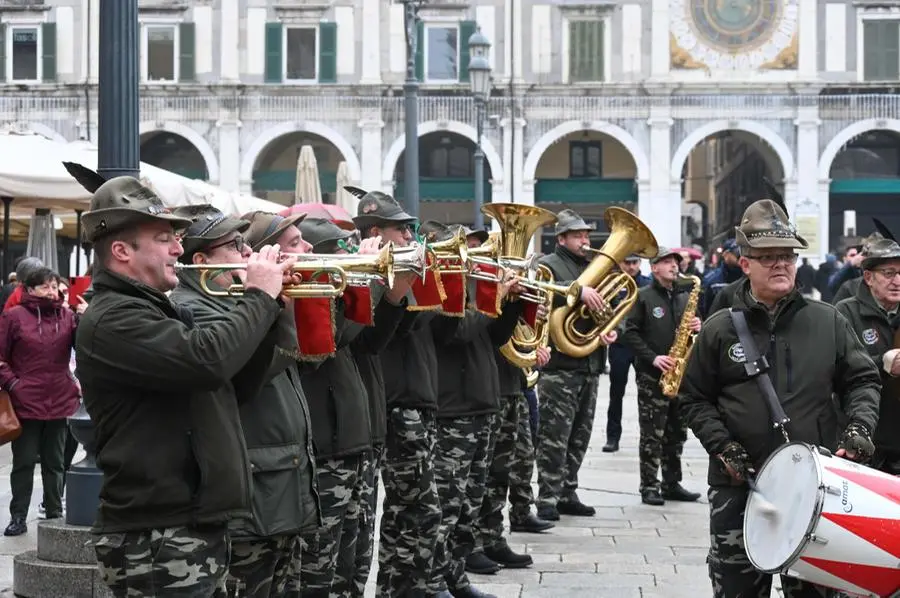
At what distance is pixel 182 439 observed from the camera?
4664 mm

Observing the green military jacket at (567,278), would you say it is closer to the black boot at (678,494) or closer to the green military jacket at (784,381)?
the black boot at (678,494)

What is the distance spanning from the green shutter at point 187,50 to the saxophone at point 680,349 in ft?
108

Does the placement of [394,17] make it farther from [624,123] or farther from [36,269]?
[36,269]

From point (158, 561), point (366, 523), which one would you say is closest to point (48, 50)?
point (366, 523)

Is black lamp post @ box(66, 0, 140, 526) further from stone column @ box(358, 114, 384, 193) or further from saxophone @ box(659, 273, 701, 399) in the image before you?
stone column @ box(358, 114, 384, 193)

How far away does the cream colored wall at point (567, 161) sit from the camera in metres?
46.0

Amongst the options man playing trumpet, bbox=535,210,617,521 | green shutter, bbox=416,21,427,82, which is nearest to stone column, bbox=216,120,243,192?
green shutter, bbox=416,21,427,82

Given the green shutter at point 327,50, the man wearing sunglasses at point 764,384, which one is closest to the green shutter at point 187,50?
the green shutter at point 327,50

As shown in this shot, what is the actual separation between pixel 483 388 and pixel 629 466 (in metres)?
5.87

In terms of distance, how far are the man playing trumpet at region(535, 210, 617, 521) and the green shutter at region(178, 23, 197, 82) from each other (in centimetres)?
3337

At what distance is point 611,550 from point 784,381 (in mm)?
3743

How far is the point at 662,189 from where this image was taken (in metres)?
42.9

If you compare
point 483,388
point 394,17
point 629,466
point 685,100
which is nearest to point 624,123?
point 685,100

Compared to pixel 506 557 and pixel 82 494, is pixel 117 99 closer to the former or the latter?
pixel 82 494
